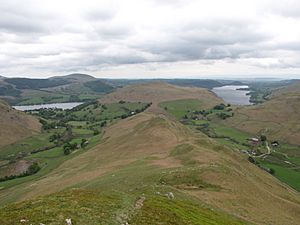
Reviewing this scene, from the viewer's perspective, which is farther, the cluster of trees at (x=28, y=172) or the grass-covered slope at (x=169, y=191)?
the cluster of trees at (x=28, y=172)

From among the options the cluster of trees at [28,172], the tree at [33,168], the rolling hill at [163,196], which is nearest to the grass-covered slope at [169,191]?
the rolling hill at [163,196]

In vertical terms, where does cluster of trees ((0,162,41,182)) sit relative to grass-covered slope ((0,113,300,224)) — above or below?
below

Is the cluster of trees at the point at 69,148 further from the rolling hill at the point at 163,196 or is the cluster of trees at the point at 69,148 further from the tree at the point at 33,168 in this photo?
the rolling hill at the point at 163,196

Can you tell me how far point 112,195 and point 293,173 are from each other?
409ft

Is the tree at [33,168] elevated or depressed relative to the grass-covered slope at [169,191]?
depressed

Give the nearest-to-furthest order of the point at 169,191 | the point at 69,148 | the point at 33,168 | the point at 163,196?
1. the point at 163,196
2. the point at 169,191
3. the point at 33,168
4. the point at 69,148

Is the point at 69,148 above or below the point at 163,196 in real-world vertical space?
below

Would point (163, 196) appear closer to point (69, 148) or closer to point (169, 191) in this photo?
point (169, 191)

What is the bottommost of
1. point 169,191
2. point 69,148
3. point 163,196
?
point 69,148

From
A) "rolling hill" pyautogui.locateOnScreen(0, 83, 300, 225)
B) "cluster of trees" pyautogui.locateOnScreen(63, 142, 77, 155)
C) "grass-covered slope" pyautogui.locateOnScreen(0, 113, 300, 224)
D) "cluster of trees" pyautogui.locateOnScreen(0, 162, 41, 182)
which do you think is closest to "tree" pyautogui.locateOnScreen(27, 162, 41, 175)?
"cluster of trees" pyautogui.locateOnScreen(0, 162, 41, 182)

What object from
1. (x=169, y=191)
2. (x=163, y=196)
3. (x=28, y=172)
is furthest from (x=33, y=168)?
(x=163, y=196)

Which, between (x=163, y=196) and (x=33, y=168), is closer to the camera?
(x=163, y=196)

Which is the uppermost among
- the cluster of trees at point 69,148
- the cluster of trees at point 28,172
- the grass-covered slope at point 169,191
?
the grass-covered slope at point 169,191

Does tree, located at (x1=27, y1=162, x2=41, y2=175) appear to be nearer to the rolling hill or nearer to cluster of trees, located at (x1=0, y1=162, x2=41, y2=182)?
cluster of trees, located at (x1=0, y1=162, x2=41, y2=182)
